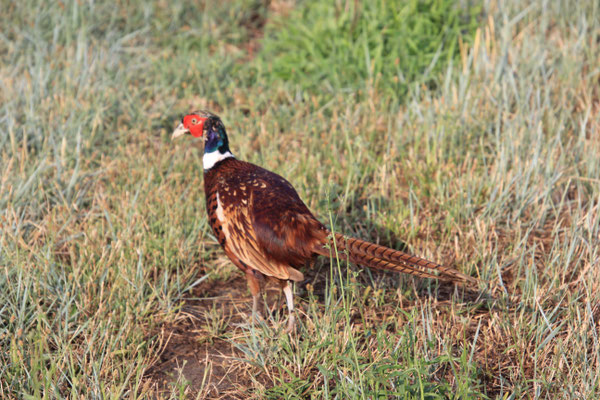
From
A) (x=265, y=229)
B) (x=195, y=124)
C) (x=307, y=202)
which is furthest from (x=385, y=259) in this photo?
(x=195, y=124)

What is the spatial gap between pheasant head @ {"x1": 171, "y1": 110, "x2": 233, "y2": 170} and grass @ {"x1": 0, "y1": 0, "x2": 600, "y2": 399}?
0.47m

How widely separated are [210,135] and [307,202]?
2.56 feet

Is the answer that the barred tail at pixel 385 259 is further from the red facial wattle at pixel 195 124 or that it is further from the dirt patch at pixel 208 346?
the red facial wattle at pixel 195 124

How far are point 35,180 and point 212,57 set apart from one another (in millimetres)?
2472

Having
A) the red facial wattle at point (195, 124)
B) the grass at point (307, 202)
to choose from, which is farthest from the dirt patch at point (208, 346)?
the red facial wattle at point (195, 124)

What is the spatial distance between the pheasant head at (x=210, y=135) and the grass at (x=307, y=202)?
47 centimetres

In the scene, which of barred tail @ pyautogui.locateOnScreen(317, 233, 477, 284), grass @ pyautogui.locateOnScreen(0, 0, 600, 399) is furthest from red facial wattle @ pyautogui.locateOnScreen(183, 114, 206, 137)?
barred tail @ pyautogui.locateOnScreen(317, 233, 477, 284)

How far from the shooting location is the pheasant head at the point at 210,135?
3.64 m

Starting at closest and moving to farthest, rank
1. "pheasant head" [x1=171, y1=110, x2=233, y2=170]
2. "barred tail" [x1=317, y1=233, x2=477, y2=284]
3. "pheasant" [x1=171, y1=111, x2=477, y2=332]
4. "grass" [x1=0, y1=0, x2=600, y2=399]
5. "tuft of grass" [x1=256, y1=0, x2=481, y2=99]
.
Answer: "barred tail" [x1=317, y1=233, x2=477, y2=284], "grass" [x1=0, y1=0, x2=600, y2=399], "pheasant" [x1=171, y1=111, x2=477, y2=332], "pheasant head" [x1=171, y1=110, x2=233, y2=170], "tuft of grass" [x1=256, y1=0, x2=481, y2=99]

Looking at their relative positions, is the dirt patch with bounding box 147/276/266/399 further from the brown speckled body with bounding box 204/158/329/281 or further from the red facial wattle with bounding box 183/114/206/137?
the red facial wattle with bounding box 183/114/206/137

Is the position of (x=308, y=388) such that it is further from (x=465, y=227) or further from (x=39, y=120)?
(x=39, y=120)

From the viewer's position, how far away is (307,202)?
4082mm

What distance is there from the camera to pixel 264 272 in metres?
3.23

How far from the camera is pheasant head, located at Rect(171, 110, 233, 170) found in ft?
11.9
